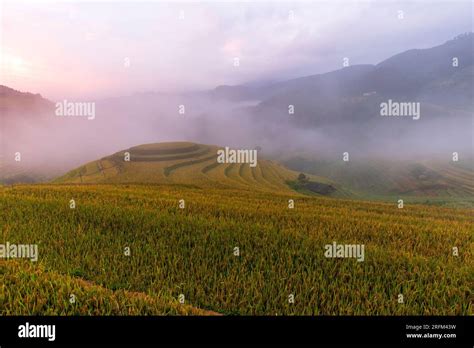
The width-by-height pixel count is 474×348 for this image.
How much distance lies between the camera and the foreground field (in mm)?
4543
